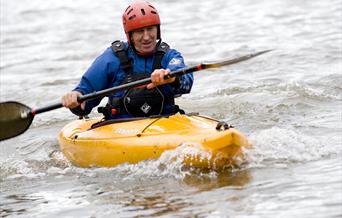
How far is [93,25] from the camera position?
68.3ft

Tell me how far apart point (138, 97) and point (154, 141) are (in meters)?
0.74

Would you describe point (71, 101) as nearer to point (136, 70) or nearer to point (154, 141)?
point (136, 70)

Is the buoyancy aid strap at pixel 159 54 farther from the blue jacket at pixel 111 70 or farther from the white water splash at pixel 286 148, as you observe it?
the white water splash at pixel 286 148

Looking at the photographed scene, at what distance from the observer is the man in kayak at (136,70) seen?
8.23 metres

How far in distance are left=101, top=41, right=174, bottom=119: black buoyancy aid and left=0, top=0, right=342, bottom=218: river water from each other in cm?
65

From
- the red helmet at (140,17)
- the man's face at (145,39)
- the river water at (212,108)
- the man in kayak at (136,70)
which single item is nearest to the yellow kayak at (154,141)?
the river water at (212,108)

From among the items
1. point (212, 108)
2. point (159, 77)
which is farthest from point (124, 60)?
point (212, 108)

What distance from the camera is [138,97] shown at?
824 cm

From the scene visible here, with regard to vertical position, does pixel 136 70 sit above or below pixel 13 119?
above

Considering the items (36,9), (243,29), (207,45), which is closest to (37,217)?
(207,45)

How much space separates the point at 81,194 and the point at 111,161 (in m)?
0.65

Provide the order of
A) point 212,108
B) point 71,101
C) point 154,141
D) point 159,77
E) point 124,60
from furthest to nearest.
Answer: point 212,108, point 124,60, point 71,101, point 154,141, point 159,77

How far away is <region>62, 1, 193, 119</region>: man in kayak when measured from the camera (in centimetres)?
823

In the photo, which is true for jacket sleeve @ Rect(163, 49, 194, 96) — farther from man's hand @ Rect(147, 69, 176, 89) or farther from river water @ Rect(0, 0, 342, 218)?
river water @ Rect(0, 0, 342, 218)
